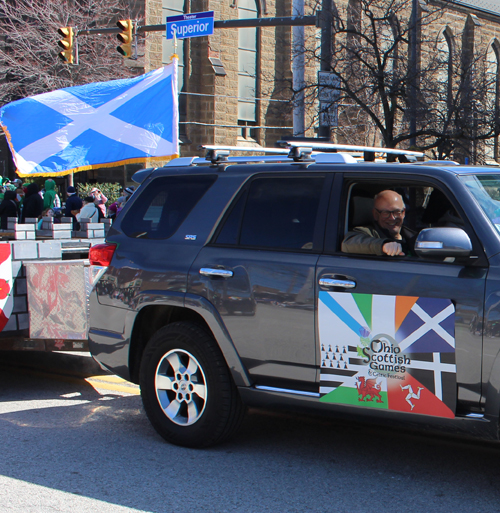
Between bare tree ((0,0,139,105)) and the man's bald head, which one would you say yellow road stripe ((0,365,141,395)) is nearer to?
the man's bald head

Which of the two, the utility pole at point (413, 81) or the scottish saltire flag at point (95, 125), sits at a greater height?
the utility pole at point (413, 81)

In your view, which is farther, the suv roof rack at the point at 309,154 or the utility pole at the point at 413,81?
the utility pole at the point at 413,81

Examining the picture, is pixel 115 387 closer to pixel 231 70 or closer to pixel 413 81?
pixel 413 81

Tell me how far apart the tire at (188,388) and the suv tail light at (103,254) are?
0.73 meters

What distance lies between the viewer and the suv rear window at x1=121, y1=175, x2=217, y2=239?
209 inches

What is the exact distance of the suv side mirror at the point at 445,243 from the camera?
3.95 meters

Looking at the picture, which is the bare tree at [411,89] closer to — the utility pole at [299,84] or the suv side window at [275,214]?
the utility pole at [299,84]

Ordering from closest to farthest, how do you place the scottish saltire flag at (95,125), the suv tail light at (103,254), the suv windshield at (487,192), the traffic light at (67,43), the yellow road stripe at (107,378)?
the suv windshield at (487,192), the suv tail light at (103,254), the yellow road stripe at (107,378), the scottish saltire flag at (95,125), the traffic light at (67,43)

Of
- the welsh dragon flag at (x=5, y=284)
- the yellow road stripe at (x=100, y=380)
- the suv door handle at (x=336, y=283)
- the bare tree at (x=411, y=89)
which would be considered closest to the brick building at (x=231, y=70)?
the bare tree at (x=411, y=89)

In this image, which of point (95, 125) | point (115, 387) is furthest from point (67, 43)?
point (115, 387)

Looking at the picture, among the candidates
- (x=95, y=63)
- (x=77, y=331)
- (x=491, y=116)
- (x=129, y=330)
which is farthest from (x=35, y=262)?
(x=95, y=63)

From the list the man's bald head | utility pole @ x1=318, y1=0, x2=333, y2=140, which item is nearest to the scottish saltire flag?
the man's bald head

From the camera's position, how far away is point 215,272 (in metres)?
A: 4.93

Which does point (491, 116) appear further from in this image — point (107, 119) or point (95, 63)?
point (95, 63)
